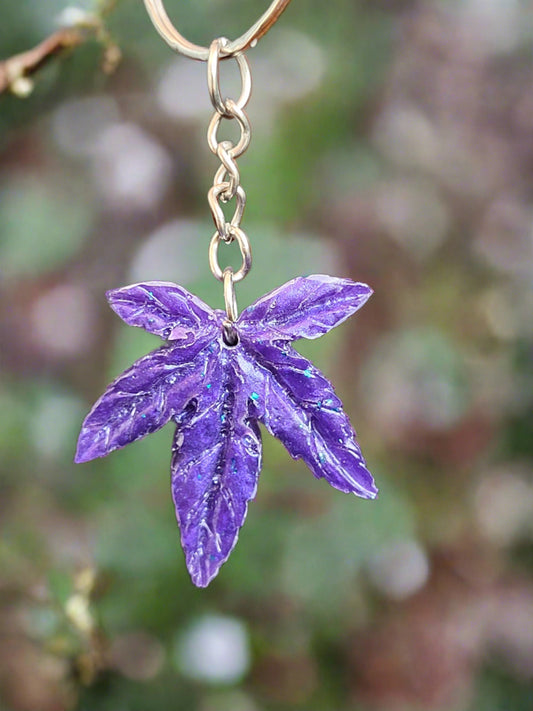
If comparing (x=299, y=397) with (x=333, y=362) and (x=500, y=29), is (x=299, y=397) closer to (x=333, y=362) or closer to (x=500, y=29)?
(x=333, y=362)

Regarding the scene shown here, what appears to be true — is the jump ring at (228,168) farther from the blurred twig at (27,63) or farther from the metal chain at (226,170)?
the blurred twig at (27,63)

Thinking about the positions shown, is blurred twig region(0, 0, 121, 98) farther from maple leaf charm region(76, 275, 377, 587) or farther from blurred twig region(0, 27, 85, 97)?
maple leaf charm region(76, 275, 377, 587)

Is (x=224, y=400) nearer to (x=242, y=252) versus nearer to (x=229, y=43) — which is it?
(x=242, y=252)

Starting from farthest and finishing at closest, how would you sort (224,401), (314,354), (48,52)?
(314,354) → (48,52) → (224,401)

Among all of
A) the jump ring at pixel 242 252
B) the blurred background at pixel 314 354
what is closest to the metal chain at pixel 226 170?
the jump ring at pixel 242 252

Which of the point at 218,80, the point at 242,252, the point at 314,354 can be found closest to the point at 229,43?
the point at 218,80

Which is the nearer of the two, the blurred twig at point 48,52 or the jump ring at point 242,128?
the jump ring at point 242,128
